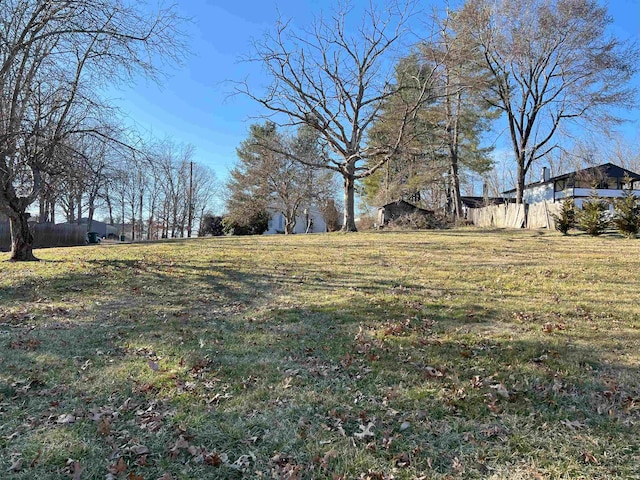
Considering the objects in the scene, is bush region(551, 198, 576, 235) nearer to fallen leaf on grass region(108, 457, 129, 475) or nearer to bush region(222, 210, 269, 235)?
fallen leaf on grass region(108, 457, 129, 475)

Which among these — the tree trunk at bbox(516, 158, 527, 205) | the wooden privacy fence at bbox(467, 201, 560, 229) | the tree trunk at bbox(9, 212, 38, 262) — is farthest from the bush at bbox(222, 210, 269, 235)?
the tree trunk at bbox(9, 212, 38, 262)

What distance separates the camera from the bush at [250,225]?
3266cm

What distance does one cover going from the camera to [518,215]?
74.6ft

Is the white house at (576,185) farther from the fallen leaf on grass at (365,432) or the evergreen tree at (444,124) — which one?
the fallen leaf on grass at (365,432)

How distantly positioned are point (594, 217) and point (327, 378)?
598 inches

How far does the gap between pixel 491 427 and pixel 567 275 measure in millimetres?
5828

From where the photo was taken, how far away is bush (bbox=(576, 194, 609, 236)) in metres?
14.8

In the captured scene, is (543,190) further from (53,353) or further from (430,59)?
(53,353)

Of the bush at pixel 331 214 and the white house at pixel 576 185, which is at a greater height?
the white house at pixel 576 185

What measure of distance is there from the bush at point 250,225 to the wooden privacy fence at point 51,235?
36.0ft

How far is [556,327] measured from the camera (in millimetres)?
4824

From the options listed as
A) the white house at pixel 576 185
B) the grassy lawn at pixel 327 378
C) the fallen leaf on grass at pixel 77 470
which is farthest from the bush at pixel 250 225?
the fallen leaf on grass at pixel 77 470

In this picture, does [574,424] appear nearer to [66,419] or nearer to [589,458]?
[589,458]

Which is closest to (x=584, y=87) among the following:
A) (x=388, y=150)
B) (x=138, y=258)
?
(x=388, y=150)
